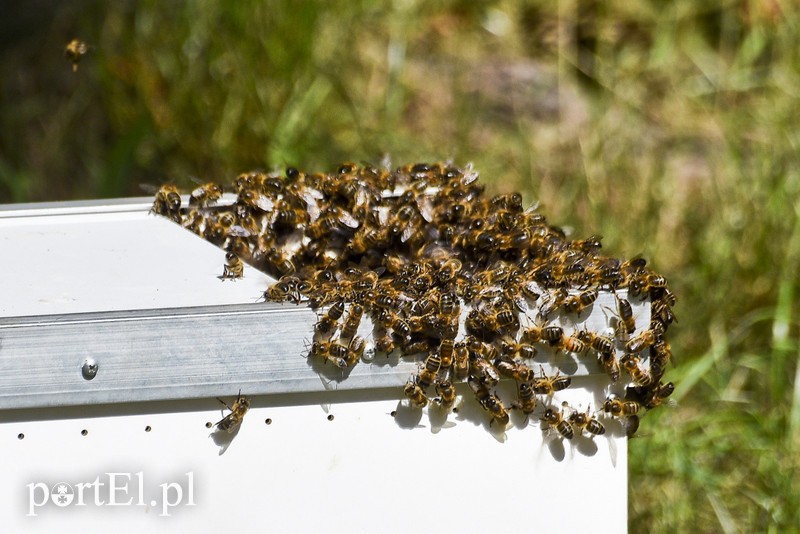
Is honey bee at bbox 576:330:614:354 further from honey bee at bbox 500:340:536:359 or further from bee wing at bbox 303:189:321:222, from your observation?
bee wing at bbox 303:189:321:222

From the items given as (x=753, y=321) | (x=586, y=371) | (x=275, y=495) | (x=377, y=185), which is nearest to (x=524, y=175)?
(x=753, y=321)

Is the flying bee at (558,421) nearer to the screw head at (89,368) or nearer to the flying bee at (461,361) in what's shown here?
the flying bee at (461,361)

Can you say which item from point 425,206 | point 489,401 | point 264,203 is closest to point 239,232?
point 264,203

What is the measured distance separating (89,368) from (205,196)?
0.76m

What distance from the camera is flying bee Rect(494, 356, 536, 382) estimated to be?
1716 mm

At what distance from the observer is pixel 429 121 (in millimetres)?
5684

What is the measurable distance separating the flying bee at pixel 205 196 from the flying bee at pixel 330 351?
785 millimetres

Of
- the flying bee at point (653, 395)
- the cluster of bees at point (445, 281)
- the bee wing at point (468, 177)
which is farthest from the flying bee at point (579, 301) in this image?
the bee wing at point (468, 177)

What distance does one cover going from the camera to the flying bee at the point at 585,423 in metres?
1.73

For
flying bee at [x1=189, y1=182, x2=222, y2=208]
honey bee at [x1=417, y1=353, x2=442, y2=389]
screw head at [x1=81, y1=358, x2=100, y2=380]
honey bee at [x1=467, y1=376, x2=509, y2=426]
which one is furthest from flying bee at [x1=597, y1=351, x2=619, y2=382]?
flying bee at [x1=189, y1=182, x2=222, y2=208]

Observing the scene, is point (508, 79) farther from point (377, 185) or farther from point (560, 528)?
point (560, 528)

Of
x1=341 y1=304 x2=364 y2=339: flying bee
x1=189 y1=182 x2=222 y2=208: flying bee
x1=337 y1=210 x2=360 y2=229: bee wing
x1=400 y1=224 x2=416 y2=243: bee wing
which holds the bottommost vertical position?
x1=341 y1=304 x2=364 y2=339: flying bee

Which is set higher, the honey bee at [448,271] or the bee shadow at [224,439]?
the honey bee at [448,271]

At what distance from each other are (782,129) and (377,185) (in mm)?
3123
